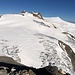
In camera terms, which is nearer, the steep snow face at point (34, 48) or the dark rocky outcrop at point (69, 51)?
the steep snow face at point (34, 48)

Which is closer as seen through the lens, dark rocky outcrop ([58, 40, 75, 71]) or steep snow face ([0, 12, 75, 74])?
steep snow face ([0, 12, 75, 74])

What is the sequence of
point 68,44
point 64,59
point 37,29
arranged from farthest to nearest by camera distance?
point 37,29 → point 68,44 → point 64,59

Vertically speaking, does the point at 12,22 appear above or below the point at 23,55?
above

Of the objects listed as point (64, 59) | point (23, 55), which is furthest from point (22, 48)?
point (64, 59)

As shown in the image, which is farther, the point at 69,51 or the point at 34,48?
the point at 69,51

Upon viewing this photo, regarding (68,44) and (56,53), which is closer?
(56,53)

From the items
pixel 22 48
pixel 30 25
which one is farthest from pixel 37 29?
pixel 22 48

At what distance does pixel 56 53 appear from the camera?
11.3 m

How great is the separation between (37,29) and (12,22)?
7.50 feet

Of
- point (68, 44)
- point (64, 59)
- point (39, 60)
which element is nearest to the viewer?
point (39, 60)

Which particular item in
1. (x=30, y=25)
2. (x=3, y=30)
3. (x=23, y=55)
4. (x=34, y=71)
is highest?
(x=30, y=25)

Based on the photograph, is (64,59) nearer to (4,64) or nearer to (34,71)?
(34,71)

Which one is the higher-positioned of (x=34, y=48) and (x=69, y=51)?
(x=69, y=51)

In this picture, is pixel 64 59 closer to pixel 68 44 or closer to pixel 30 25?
pixel 68 44
